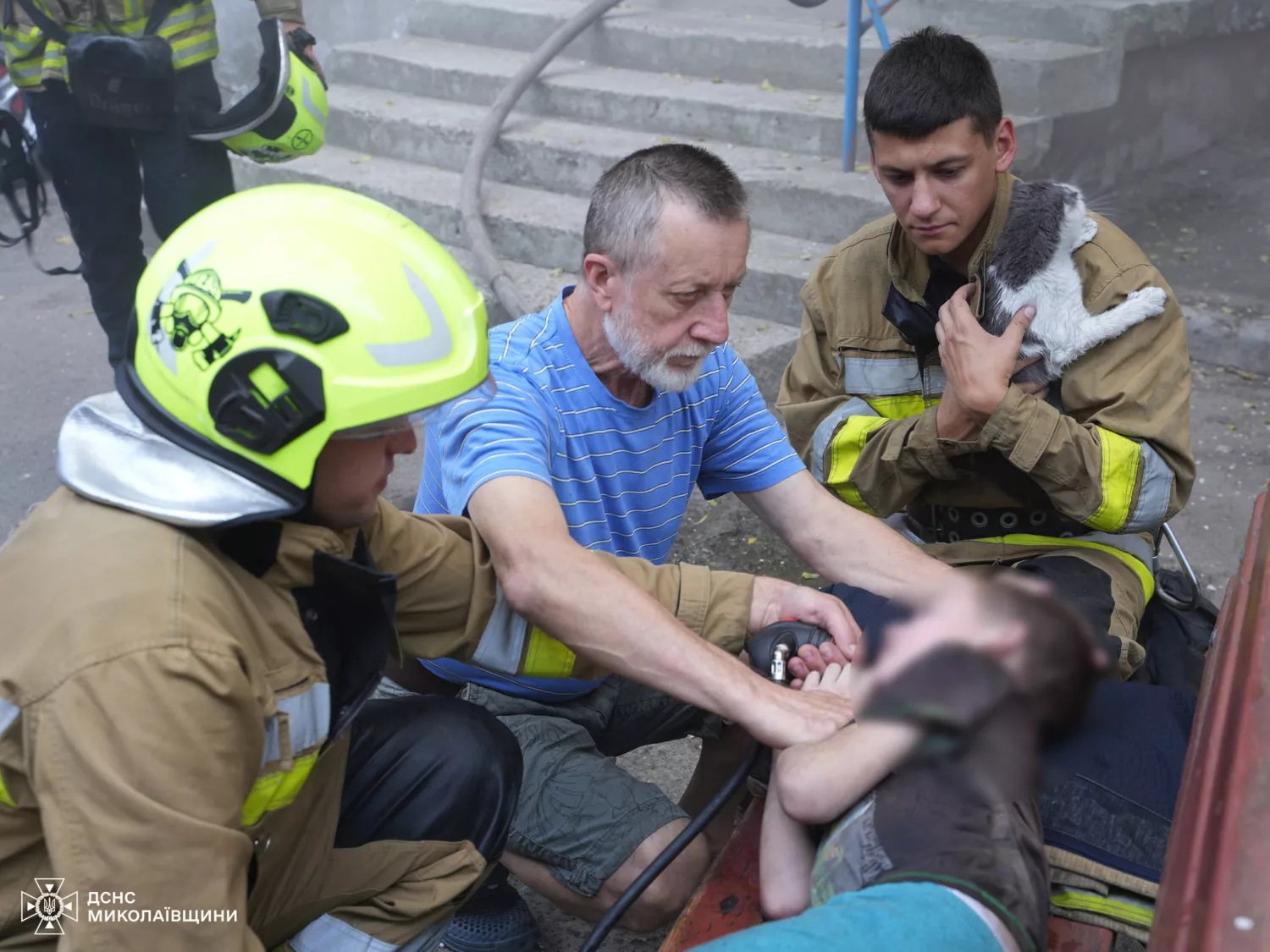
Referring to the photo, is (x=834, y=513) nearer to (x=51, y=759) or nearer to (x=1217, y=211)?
(x=51, y=759)

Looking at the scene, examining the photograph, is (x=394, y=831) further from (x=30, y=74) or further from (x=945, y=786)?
(x=30, y=74)

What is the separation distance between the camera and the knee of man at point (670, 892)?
2.48 m

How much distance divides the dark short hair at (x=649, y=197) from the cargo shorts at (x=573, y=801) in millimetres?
976

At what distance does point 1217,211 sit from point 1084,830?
600 cm

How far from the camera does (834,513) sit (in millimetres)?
2814

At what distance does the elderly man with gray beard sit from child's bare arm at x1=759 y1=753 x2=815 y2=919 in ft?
0.46

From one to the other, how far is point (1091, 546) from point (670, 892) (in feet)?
4.28

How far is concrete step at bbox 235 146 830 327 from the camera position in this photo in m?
6.07

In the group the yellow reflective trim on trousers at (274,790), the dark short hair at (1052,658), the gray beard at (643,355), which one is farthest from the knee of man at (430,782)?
the dark short hair at (1052,658)

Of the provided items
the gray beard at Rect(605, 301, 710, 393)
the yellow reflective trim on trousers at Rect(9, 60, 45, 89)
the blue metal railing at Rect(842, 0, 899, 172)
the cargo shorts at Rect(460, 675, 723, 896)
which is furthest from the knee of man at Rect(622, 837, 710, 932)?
the blue metal railing at Rect(842, 0, 899, 172)

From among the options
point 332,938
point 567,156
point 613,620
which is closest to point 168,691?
point 332,938

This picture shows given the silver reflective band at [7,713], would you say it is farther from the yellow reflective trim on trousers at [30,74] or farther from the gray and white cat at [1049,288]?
the yellow reflective trim on trousers at [30,74]

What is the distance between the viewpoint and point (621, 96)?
7.32 metres

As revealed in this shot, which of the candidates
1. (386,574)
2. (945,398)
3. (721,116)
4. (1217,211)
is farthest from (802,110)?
(386,574)
